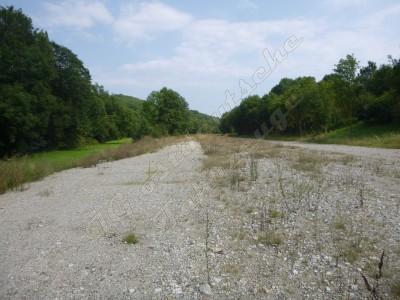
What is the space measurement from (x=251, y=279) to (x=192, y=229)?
2338mm

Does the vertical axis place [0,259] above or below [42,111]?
below

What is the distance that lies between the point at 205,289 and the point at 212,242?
1.56 metres

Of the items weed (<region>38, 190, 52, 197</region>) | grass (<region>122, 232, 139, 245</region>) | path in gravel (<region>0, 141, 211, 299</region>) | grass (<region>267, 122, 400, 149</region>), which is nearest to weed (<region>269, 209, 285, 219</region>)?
path in gravel (<region>0, 141, 211, 299</region>)

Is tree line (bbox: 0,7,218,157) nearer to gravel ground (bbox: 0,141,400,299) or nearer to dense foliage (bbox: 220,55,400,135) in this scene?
gravel ground (bbox: 0,141,400,299)

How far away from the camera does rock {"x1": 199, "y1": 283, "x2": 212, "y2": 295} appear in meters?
3.97

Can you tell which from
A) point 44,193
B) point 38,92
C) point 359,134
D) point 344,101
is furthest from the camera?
point 344,101

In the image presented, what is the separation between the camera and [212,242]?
5.59 m

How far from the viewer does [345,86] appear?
41.3m

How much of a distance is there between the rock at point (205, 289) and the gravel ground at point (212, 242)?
0.03 meters

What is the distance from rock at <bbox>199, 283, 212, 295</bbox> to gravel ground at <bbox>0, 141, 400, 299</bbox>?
0.03m

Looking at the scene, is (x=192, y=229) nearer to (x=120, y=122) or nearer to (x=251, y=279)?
(x=251, y=279)

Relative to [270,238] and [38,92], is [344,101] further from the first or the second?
[270,238]

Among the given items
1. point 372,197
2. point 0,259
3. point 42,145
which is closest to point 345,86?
point 372,197

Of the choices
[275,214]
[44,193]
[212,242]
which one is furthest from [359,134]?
[212,242]
